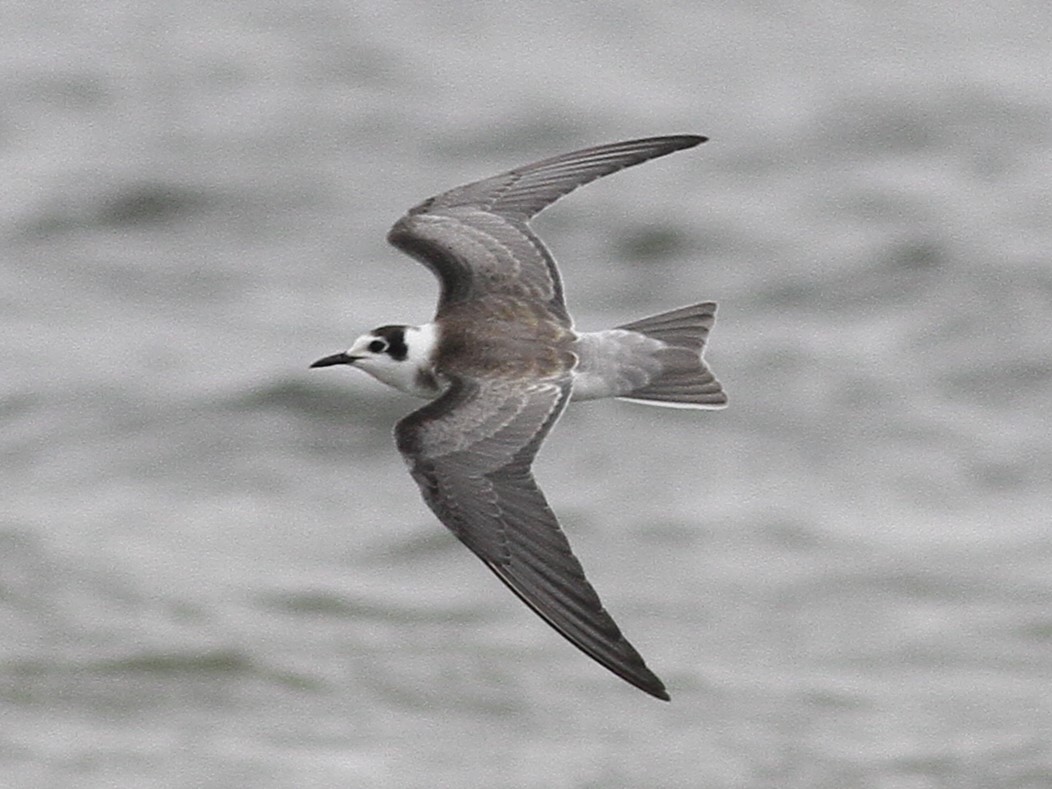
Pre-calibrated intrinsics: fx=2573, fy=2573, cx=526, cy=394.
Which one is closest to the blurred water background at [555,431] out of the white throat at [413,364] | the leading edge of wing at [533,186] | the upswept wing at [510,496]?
the leading edge of wing at [533,186]

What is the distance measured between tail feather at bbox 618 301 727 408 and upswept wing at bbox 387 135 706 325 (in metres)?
0.36

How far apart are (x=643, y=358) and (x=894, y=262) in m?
10.6

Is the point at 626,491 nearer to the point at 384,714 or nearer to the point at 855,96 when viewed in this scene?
the point at 384,714

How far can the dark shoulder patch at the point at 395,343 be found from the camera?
884 cm

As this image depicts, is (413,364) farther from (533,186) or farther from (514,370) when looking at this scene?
(533,186)

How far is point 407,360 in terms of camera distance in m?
8.86

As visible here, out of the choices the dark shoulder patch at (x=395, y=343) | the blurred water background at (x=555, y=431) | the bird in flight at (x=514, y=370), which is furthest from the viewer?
the blurred water background at (x=555, y=431)

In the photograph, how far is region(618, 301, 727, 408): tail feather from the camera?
906cm

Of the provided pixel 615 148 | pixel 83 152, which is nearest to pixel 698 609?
pixel 615 148

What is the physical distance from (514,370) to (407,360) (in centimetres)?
39

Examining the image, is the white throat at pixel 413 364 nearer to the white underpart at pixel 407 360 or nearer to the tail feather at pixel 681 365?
the white underpart at pixel 407 360

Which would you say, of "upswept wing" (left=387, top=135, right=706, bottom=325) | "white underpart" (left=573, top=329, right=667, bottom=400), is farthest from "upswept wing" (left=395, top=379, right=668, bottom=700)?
"upswept wing" (left=387, top=135, right=706, bottom=325)

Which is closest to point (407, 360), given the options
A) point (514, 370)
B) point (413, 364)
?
point (413, 364)

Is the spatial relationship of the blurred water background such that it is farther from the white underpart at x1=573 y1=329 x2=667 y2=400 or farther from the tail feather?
the white underpart at x1=573 y1=329 x2=667 y2=400
